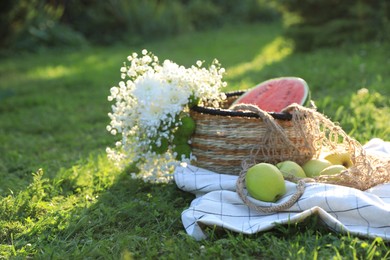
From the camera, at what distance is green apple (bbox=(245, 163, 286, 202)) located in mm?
3305

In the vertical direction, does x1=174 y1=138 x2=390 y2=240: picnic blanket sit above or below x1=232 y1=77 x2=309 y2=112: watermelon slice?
below

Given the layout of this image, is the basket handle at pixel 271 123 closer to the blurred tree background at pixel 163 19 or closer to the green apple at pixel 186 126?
the green apple at pixel 186 126

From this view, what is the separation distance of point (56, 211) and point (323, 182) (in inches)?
65.3

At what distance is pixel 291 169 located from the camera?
11.8ft

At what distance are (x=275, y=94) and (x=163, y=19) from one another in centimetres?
1005

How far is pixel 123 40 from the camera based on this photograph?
45.0ft

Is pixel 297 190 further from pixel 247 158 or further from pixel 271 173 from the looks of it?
pixel 247 158

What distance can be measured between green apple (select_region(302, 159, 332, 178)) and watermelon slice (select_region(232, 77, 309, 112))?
0.66 meters

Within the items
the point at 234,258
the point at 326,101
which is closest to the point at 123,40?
the point at 326,101

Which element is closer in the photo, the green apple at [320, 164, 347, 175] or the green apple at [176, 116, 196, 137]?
the green apple at [320, 164, 347, 175]

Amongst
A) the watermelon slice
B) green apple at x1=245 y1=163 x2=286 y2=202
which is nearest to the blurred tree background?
the watermelon slice

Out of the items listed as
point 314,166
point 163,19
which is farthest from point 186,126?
point 163,19

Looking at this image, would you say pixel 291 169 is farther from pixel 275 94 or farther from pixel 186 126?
pixel 275 94

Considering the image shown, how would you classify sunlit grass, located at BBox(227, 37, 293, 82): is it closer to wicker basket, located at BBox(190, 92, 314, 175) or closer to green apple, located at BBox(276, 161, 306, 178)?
wicker basket, located at BBox(190, 92, 314, 175)
